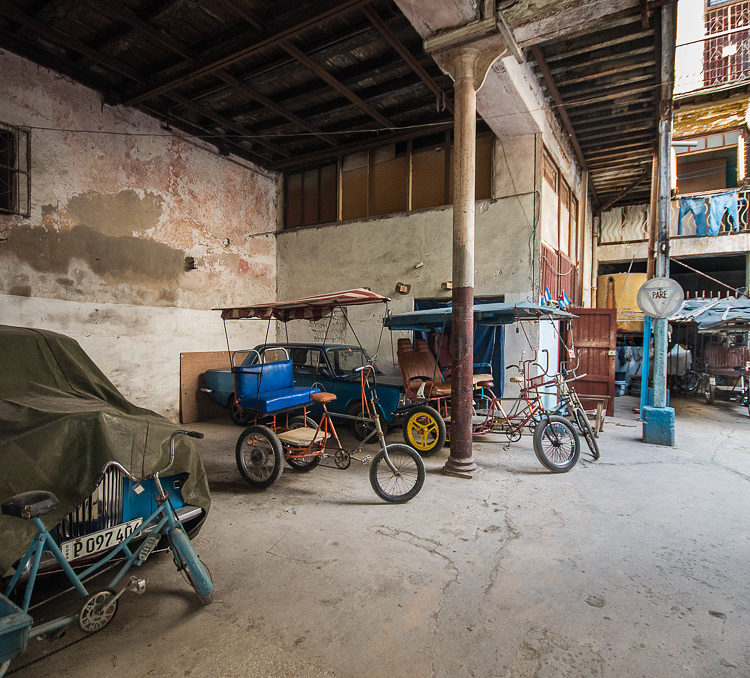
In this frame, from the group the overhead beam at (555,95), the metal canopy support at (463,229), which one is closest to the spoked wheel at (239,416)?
the metal canopy support at (463,229)

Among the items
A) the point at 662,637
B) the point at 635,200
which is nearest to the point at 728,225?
the point at 635,200

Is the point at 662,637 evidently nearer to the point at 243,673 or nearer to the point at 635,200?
the point at 243,673

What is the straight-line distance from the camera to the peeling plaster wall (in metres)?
8.66

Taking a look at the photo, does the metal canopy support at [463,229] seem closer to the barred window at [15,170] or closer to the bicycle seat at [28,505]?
the bicycle seat at [28,505]

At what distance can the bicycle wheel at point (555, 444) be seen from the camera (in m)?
5.76

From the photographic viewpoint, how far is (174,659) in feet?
7.86

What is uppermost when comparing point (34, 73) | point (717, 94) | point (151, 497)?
point (717, 94)

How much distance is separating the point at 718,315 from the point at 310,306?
34.7 ft

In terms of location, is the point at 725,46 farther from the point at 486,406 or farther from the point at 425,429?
the point at 425,429

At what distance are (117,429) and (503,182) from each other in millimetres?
8323

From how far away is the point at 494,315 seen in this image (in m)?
6.70

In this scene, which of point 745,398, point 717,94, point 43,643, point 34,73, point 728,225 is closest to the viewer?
point 43,643

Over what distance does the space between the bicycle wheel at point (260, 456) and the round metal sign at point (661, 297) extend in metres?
6.22

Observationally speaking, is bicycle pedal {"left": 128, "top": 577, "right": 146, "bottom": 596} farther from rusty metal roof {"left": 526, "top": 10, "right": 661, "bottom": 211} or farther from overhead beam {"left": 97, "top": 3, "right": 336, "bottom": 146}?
rusty metal roof {"left": 526, "top": 10, "right": 661, "bottom": 211}
